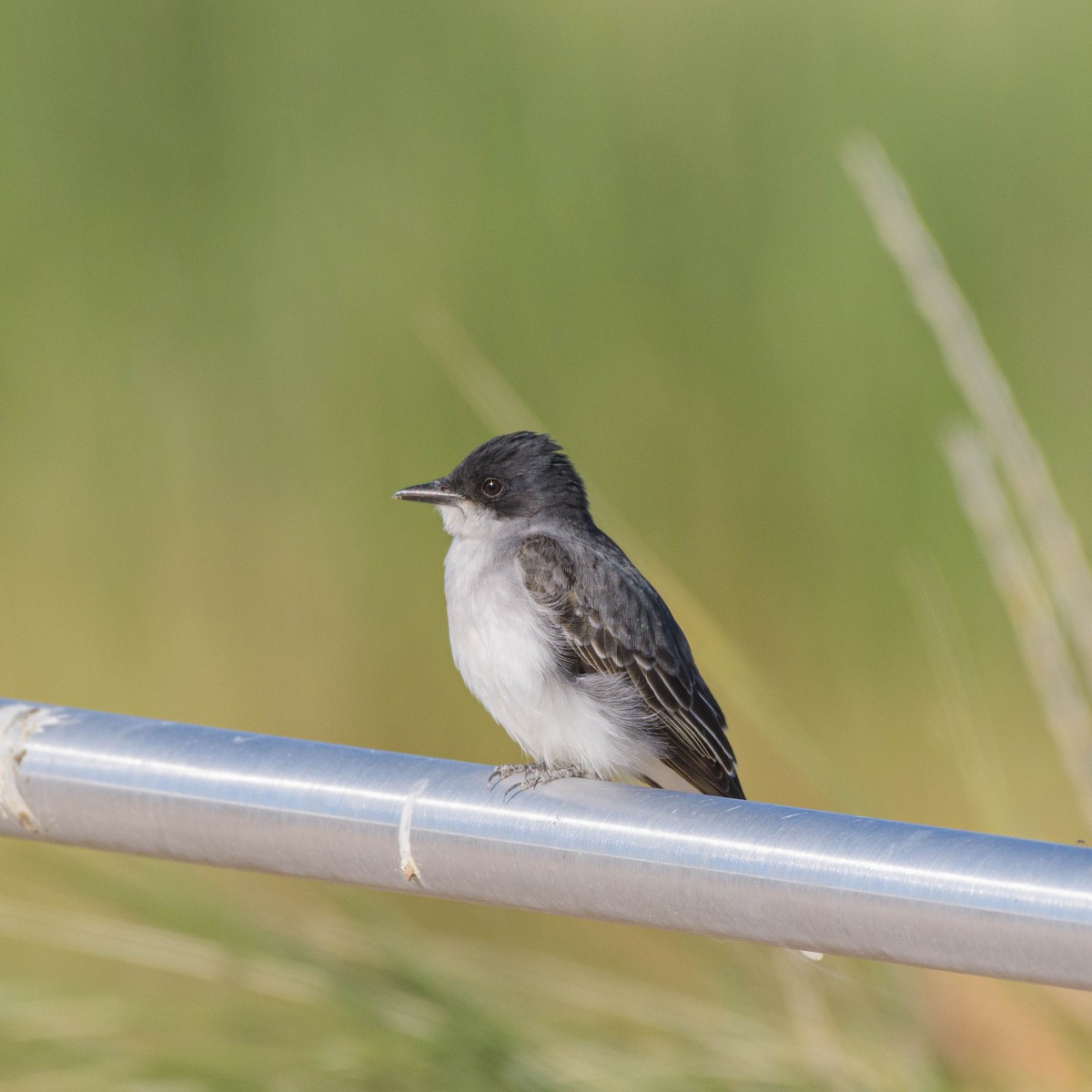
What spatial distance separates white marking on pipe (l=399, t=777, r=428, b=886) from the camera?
1354mm

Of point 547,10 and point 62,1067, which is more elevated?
point 547,10

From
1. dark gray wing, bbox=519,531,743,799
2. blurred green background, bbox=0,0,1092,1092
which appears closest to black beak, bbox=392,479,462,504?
dark gray wing, bbox=519,531,743,799

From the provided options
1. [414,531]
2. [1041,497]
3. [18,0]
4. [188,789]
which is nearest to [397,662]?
[414,531]

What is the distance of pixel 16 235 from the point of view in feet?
13.0

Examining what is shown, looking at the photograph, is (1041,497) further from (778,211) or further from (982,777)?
(778,211)

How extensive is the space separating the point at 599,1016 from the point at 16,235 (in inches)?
99.2

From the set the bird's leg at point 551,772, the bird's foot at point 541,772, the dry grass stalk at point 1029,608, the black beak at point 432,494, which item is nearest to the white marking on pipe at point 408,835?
the bird's foot at point 541,772

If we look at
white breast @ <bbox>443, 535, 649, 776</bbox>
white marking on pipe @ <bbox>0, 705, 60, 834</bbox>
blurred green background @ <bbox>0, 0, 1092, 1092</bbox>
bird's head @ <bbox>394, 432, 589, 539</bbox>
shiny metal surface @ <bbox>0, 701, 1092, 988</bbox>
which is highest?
blurred green background @ <bbox>0, 0, 1092, 1092</bbox>

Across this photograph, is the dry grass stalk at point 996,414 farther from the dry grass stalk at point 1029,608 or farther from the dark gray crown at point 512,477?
the dark gray crown at point 512,477

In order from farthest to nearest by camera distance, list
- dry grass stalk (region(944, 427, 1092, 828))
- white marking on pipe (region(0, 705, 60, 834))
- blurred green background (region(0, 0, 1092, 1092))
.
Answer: blurred green background (region(0, 0, 1092, 1092)), dry grass stalk (region(944, 427, 1092, 828)), white marking on pipe (region(0, 705, 60, 834))

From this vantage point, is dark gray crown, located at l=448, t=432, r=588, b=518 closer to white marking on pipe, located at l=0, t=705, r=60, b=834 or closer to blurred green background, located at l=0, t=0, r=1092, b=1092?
blurred green background, located at l=0, t=0, r=1092, b=1092

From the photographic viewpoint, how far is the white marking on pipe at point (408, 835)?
1.35 meters

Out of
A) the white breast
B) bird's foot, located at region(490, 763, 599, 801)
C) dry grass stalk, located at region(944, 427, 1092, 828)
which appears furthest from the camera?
the white breast

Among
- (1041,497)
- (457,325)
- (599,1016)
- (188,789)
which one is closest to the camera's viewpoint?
(188,789)
